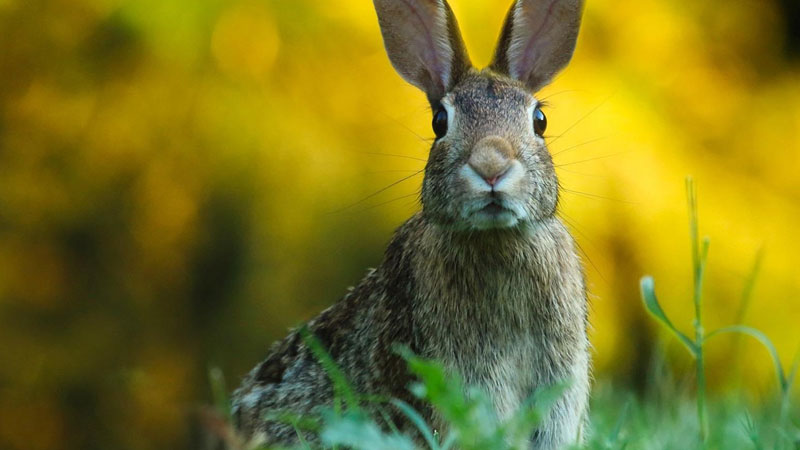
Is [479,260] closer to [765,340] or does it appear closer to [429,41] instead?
[429,41]

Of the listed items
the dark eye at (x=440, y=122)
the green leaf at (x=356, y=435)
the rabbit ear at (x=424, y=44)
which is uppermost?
the rabbit ear at (x=424, y=44)

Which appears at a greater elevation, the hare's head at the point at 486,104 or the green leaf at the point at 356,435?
the hare's head at the point at 486,104

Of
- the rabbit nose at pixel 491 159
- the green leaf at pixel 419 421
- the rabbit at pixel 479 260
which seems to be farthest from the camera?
the rabbit at pixel 479 260

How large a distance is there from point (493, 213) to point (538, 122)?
1.80 feet

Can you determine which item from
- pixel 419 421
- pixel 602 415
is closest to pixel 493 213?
pixel 419 421

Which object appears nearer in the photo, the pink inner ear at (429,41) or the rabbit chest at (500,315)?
the rabbit chest at (500,315)

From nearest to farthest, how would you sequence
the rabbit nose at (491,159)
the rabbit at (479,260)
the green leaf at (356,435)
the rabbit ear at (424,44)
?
the green leaf at (356,435) < the rabbit nose at (491,159) < the rabbit at (479,260) < the rabbit ear at (424,44)

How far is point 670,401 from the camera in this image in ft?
14.2

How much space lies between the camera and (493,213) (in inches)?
123

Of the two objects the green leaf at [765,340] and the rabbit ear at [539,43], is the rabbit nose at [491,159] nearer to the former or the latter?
the rabbit ear at [539,43]

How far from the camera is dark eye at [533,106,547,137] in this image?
351 cm

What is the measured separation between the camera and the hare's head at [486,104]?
3.12 m

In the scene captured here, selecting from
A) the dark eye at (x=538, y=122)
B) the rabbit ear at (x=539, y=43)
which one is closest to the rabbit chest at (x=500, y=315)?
the dark eye at (x=538, y=122)

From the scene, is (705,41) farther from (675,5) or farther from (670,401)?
(670,401)
